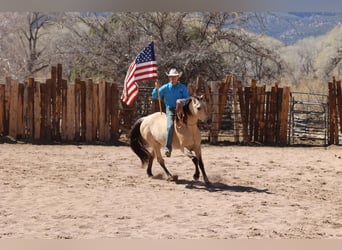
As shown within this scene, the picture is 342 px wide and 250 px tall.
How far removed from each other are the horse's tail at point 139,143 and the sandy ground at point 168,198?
296 mm

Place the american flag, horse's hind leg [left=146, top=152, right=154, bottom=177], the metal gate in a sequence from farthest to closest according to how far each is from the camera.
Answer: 1. the metal gate
2. horse's hind leg [left=146, top=152, right=154, bottom=177]
3. the american flag

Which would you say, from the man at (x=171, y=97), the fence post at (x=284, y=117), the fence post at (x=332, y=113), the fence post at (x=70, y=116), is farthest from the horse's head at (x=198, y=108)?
the fence post at (x=332, y=113)

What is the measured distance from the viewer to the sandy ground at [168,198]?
5.55 meters

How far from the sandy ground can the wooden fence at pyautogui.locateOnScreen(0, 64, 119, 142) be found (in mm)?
2295

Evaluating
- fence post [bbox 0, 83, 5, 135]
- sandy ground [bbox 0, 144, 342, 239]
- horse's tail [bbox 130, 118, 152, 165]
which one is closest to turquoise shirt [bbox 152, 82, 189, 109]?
horse's tail [bbox 130, 118, 152, 165]

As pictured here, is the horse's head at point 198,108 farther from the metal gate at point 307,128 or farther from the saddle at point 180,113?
the metal gate at point 307,128

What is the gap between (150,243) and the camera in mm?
4969

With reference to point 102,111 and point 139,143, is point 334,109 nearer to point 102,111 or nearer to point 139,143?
point 102,111

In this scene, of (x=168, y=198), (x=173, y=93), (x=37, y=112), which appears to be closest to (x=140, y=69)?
(x=173, y=93)

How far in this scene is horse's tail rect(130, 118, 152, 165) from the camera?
8914mm

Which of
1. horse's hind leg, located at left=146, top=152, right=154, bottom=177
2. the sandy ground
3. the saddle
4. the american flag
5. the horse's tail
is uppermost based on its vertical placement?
the american flag

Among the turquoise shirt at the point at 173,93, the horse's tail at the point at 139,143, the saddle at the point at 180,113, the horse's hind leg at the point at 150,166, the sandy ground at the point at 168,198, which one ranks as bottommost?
the sandy ground at the point at 168,198

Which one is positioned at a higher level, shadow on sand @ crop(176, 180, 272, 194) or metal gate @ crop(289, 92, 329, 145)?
metal gate @ crop(289, 92, 329, 145)

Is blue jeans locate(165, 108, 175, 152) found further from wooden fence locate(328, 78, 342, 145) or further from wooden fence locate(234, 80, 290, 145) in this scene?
wooden fence locate(328, 78, 342, 145)
